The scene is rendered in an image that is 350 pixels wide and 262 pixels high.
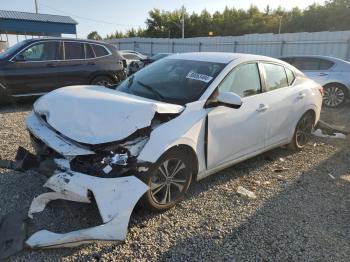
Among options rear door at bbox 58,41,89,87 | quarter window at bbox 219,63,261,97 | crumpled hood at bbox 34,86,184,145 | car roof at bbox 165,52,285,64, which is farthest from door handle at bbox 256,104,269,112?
rear door at bbox 58,41,89,87

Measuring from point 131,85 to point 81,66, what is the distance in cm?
506

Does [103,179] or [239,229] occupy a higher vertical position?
[103,179]

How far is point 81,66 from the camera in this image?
9.30m

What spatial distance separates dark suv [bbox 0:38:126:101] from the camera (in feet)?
27.5

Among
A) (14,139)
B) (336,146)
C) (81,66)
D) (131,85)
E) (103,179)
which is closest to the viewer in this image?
(103,179)

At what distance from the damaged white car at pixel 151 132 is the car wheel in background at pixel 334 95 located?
20.2ft

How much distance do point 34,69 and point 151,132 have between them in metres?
6.29

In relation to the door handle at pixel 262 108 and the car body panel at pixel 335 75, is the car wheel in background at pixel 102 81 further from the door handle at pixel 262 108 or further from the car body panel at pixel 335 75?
the car body panel at pixel 335 75

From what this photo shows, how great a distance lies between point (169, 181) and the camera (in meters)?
3.75

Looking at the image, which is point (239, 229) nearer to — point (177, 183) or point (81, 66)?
point (177, 183)

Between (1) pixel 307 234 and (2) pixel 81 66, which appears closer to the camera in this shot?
(1) pixel 307 234

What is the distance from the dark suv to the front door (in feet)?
18.7

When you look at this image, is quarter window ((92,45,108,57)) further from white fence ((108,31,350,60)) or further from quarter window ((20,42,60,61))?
white fence ((108,31,350,60))

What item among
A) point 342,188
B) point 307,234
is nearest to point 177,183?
point 307,234
